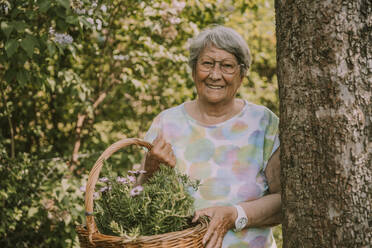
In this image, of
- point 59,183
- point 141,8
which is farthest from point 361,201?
point 141,8

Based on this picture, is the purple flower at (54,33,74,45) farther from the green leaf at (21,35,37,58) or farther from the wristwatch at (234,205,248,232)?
the wristwatch at (234,205,248,232)

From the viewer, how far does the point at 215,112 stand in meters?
2.25

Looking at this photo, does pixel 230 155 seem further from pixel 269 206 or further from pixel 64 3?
pixel 64 3

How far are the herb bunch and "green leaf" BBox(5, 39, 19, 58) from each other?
1.00 m

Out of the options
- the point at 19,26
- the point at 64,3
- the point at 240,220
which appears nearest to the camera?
the point at 240,220

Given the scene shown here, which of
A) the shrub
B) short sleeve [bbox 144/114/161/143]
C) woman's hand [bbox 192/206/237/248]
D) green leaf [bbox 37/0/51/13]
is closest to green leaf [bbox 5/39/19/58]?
green leaf [bbox 37/0/51/13]

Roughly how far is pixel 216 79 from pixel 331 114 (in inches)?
32.1

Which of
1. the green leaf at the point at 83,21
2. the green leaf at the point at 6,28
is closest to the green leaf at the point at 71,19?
the green leaf at the point at 83,21

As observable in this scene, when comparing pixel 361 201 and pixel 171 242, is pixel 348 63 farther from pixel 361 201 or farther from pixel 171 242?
pixel 171 242

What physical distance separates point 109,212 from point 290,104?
82cm

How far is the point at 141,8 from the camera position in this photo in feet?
12.2

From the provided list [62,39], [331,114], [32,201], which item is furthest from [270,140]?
[32,201]

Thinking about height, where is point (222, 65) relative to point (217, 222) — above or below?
above

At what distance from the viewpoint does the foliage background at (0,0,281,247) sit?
10.3 feet
